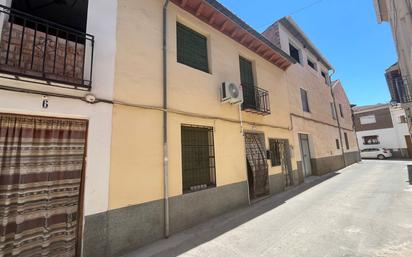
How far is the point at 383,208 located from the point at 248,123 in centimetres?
444

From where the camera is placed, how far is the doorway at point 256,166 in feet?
23.2

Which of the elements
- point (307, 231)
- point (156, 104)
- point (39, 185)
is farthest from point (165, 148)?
point (307, 231)

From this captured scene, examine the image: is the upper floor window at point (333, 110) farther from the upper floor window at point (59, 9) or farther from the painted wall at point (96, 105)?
the upper floor window at point (59, 9)

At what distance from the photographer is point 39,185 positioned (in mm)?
3105

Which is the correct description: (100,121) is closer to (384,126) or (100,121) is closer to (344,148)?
(344,148)

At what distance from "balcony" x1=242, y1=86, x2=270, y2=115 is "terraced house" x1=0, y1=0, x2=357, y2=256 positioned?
0.06 meters

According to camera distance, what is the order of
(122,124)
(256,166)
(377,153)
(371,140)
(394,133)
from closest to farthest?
(122,124), (256,166), (377,153), (394,133), (371,140)

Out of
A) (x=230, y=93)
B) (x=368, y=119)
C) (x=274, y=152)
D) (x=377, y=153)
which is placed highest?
(x=368, y=119)

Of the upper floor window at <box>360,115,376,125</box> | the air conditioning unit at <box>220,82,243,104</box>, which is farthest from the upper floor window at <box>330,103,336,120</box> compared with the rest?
the upper floor window at <box>360,115,376,125</box>

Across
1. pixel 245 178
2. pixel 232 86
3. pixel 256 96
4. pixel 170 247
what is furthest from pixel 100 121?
pixel 256 96

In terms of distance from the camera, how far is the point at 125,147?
399 cm

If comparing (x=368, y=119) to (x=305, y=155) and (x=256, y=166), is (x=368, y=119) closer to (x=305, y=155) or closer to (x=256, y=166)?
(x=305, y=155)

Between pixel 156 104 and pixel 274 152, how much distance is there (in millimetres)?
5797

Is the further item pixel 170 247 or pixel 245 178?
pixel 245 178
